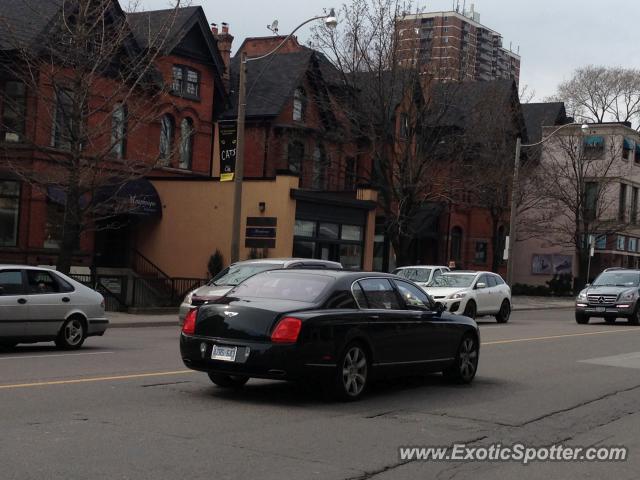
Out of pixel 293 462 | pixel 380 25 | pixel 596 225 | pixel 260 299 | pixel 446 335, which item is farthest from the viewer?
pixel 596 225

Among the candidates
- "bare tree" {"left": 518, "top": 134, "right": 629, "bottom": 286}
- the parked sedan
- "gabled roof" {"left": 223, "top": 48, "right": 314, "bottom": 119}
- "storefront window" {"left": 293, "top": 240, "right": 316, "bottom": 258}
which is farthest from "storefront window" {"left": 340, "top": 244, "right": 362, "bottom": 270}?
"bare tree" {"left": 518, "top": 134, "right": 629, "bottom": 286}

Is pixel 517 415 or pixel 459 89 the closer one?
pixel 517 415

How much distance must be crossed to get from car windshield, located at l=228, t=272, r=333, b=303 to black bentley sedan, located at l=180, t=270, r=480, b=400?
0.01 metres

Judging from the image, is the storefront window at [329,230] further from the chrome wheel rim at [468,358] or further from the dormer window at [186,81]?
the chrome wheel rim at [468,358]

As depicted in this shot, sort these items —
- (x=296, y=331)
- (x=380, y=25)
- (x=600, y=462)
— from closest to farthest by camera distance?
1. (x=600, y=462)
2. (x=296, y=331)
3. (x=380, y=25)

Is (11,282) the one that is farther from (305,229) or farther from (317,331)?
(305,229)

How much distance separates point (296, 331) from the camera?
9.62m

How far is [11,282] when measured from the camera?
48.5 feet

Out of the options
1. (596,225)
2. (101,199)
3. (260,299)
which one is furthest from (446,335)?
(596,225)

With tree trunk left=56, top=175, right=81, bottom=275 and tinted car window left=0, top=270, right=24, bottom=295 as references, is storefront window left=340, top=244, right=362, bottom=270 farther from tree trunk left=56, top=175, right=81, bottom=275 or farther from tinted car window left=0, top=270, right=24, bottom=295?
tinted car window left=0, top=270, right=24, bottom=295

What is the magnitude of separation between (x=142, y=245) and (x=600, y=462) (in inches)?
1121

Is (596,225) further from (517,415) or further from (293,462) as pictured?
(293,462)

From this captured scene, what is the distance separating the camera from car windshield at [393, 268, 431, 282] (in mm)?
28406

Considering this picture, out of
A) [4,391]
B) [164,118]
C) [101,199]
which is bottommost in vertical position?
[4,391]
